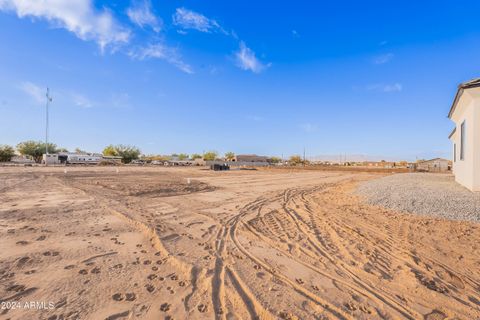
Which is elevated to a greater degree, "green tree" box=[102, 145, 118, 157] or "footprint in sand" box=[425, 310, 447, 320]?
"green tree" box=[102, 145, 118, 157]

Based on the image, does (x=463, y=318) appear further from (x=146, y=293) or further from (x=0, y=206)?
(x=0, y=206)

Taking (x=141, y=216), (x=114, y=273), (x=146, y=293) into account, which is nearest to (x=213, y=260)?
(x=146, y=293)

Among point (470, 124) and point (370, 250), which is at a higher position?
point (470, 124)

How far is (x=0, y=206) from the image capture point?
24.5 ft

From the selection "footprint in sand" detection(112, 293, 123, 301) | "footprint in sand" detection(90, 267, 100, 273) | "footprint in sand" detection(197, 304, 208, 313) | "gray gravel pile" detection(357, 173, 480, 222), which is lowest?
"footprint in sand" detection(197, 304, 208, 313)

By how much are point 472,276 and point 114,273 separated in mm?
5752

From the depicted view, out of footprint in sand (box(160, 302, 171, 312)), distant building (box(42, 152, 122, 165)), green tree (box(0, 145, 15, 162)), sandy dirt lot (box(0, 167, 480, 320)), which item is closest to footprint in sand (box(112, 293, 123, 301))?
sandy dirt lot (box(0, 167, 480, 320))

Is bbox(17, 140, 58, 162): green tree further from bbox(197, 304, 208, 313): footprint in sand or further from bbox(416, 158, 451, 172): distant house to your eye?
bbox(416, 158, 451, 172): distant house

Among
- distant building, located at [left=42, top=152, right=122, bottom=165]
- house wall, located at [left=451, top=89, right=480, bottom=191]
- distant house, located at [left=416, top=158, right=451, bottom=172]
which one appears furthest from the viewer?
distant building, located at [left=42, top=152, right=122, bottom=165]

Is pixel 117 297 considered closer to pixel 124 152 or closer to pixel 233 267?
pixel 233 267

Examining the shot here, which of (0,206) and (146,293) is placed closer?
(146,293)

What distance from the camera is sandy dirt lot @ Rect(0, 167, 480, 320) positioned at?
8.64ft

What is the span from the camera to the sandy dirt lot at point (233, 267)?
2.63 meters

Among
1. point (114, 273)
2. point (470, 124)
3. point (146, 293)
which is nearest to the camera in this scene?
point (146, 293)
